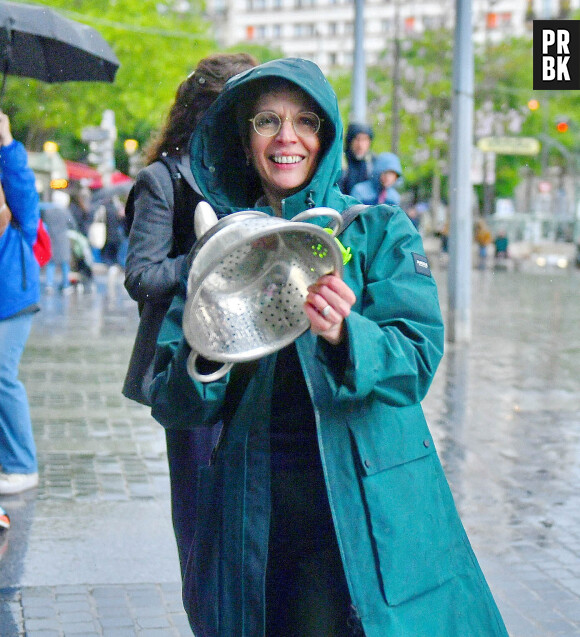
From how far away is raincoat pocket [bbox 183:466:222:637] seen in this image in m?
2.65

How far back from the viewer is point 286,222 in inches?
83.4

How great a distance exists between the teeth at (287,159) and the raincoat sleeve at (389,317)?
0.20 meters

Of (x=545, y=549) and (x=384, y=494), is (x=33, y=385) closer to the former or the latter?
(x=545, y=549)

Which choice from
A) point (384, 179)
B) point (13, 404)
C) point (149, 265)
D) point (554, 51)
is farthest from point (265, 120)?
point (554, 51)

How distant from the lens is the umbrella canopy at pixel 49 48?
7.03 m

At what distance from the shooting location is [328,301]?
220 cm

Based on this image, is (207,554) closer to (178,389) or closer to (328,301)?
(178,389)

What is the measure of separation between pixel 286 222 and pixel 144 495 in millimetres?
4427

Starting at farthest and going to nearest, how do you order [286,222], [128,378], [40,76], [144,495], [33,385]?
[33,385] < [40,76] < [144,495] < [128,378] < [286,222]

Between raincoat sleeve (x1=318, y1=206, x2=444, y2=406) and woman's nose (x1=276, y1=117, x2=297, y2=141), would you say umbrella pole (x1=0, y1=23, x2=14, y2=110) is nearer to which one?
woman's nose (x1=276, y1=117, x2=297, y2=141)

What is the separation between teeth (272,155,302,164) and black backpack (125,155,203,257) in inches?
59.4

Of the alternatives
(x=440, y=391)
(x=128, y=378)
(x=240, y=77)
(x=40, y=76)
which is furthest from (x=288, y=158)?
(x=440, y=391)

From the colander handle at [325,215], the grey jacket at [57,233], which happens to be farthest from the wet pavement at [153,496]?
the grey jacket at [57,233]

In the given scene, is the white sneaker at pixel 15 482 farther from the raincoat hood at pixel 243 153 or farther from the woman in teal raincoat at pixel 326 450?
the raincoat hood at pixel 243 153
